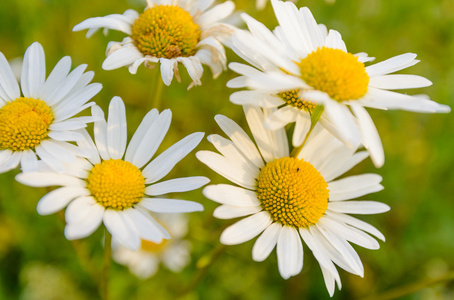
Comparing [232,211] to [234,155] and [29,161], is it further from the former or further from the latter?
[29,161]

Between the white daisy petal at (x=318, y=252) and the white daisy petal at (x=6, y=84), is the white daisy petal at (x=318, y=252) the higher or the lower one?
the higher one

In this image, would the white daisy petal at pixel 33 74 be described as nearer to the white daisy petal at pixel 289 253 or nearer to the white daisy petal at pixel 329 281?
the white daisy petal at pixel 289 253

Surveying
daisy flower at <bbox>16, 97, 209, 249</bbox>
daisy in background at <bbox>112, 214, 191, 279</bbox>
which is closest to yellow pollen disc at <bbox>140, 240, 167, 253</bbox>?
daisy in background at <bbox>112, 214, 191, 279</bbox>

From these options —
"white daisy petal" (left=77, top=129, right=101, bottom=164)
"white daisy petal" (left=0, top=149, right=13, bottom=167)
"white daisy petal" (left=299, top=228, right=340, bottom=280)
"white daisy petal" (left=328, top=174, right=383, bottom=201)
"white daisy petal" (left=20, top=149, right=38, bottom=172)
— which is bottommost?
"white daisy petal" (left=0, top=149, right=13, bottom=167)

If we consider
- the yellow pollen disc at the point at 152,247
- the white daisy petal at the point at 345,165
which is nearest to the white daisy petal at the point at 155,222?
the white daisy petal at the point at 345,165

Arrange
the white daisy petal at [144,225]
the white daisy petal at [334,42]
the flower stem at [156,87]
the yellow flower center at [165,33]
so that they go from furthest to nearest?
the flower stem at [156,87] → the yellow flower center at [165,33] → the white daisy petal at [334,42] → the white daisy petal at [144,225]

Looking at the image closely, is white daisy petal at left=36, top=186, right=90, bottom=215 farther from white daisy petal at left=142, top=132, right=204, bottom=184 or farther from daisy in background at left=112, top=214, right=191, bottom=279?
daisy in background at left=112, top=214, right=191, bottom=279

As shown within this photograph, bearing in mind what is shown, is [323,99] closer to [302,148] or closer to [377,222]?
[302,148]
